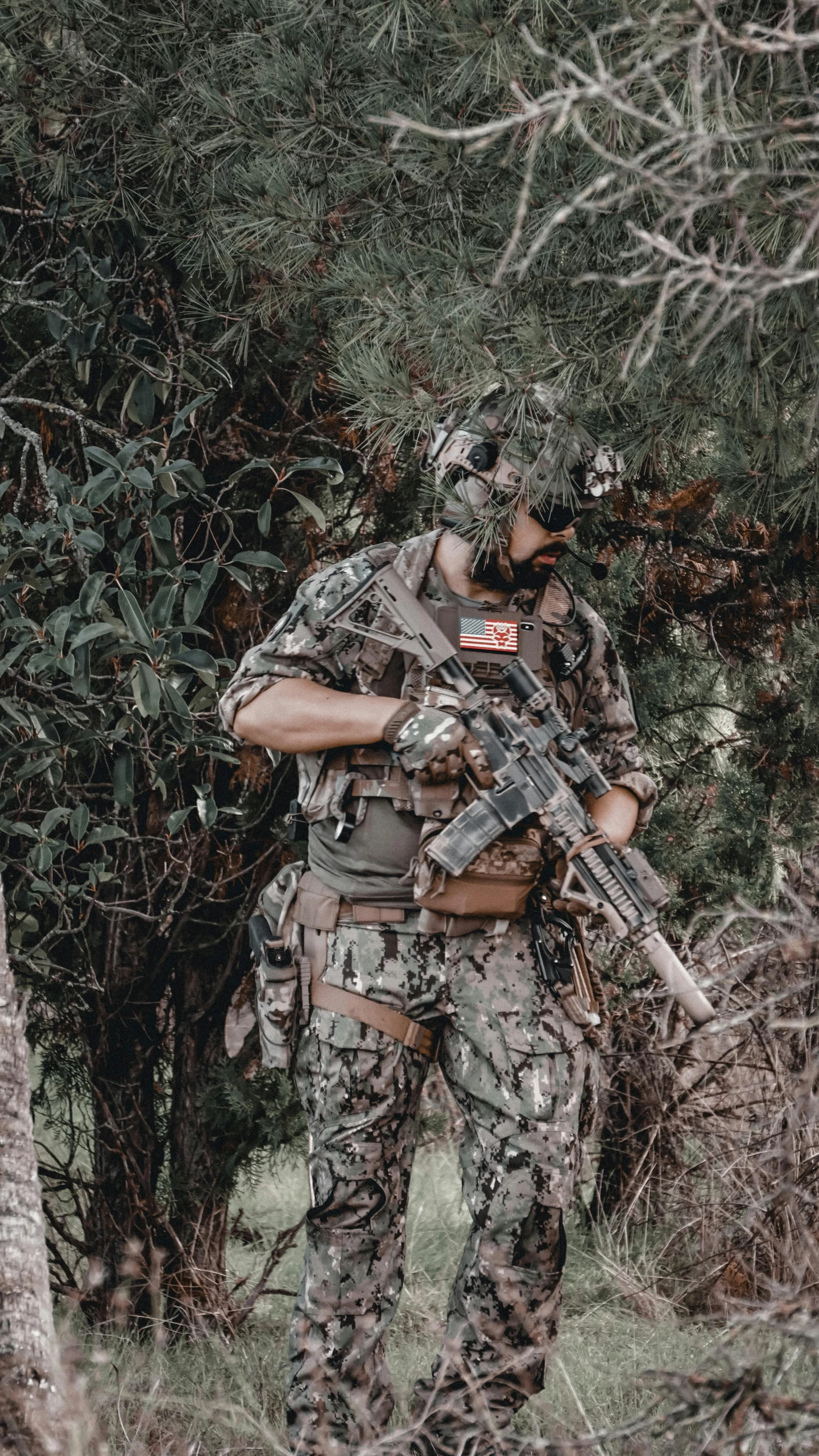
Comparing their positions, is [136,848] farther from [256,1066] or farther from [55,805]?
[256,1066]

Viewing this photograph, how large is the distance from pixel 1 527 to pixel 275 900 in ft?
3.88

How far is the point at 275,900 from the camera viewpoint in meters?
2.71

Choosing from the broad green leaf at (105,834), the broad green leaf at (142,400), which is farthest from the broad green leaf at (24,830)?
the broad green leaf at (142,400)

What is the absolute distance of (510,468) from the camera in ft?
8.36

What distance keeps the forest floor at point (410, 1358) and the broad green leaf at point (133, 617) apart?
1294 mm

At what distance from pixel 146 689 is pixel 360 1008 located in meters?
0.75

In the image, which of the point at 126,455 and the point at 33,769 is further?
the point at 33,769

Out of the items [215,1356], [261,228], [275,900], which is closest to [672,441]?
[261,228]

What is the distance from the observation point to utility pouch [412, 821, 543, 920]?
2.47m

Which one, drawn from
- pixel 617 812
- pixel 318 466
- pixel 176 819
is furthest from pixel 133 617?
pixel 617 812

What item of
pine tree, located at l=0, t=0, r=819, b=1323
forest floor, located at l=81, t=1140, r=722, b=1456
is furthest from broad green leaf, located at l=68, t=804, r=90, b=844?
forest floor, located at l=81, t=1140, r=722, b=1456

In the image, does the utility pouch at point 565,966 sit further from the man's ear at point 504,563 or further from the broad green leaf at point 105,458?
the broad green leaf at point 105,458

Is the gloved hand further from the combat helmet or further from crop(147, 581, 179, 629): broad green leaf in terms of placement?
crop(147, 581, 179, 629): broad green leaf

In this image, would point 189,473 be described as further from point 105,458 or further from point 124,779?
point 124,779
